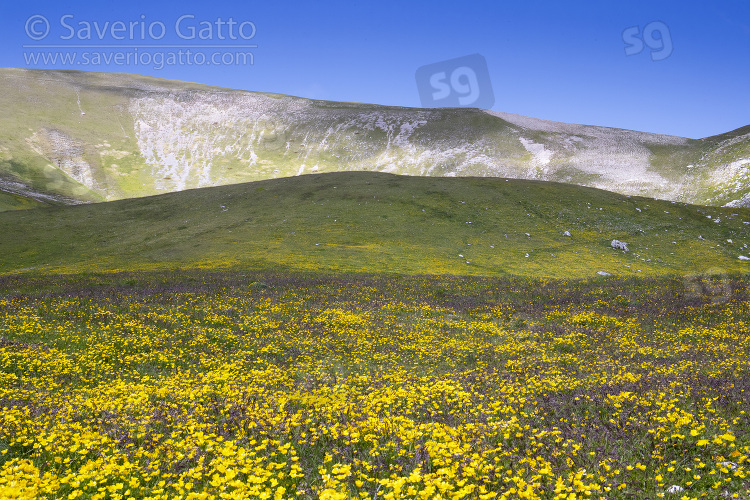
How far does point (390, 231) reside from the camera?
67.6m

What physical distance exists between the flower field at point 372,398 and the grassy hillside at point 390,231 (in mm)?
27356

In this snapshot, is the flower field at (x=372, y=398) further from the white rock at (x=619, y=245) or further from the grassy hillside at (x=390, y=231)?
the white rock at (x=619, y=245)

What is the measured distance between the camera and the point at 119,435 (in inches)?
369

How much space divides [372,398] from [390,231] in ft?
186

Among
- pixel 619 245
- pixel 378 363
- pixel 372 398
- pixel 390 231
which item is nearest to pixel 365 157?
pixel 390 231

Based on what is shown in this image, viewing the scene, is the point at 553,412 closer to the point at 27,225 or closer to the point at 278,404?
the point at 278,404

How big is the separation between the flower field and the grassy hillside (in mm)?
Result: 27356

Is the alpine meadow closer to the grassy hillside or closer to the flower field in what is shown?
the flower field

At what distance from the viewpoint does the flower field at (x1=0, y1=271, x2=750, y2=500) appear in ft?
24.0

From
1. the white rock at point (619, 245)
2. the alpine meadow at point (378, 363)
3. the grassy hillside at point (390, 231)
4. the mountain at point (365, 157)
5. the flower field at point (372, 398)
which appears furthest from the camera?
the mountain at point (365, 157)

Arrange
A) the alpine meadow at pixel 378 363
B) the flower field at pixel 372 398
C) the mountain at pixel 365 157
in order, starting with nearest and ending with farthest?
the flower field at pixel 372 398
the alpine meadow at pixel 378 363
the mountain at pixel 365 157

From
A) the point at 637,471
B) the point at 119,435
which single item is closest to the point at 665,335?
the point at 637,471

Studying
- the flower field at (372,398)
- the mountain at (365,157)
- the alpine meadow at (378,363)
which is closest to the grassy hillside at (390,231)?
the alpine meadow at (378,363)

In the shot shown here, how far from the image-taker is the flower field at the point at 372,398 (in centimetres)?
731
